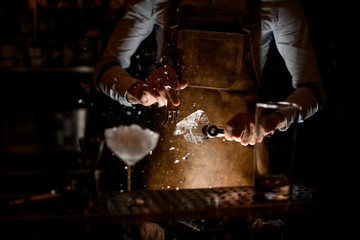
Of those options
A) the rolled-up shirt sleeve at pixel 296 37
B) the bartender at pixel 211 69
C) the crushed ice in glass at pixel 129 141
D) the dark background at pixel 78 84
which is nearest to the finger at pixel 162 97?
the bartender at pixel 211 69

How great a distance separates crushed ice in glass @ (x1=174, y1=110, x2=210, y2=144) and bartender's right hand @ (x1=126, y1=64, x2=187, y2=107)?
299 millimetres

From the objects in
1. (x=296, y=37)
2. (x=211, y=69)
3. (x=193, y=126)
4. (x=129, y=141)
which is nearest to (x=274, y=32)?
(x=296, y=37)

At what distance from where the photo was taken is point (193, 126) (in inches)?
71.6

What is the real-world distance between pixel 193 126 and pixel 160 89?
427 mm

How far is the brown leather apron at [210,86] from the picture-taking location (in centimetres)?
184

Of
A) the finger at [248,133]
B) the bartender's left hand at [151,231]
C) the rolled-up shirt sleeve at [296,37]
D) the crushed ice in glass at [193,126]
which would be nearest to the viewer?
the bartender's left hand at [151,231]

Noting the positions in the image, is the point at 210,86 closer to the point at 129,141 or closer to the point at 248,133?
the point at 248,133

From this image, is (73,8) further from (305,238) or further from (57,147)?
(305,238)

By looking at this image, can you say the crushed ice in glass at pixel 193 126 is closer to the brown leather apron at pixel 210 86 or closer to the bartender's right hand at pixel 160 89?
the brown leather apron at pixel 210 86

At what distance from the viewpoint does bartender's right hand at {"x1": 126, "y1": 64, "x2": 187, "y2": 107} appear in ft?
4.70

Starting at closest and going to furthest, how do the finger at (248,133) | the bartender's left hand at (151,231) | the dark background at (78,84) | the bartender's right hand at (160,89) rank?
the bartender's left hand at (151,231)
the finger at (248,133)
the bartender's right hand at (160,89)
the dark background at (78,84)

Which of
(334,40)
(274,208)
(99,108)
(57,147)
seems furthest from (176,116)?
(57,147)

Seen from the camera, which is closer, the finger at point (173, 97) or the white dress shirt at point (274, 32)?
the finger at point (173, 97)

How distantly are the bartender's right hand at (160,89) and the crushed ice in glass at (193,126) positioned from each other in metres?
0.30
